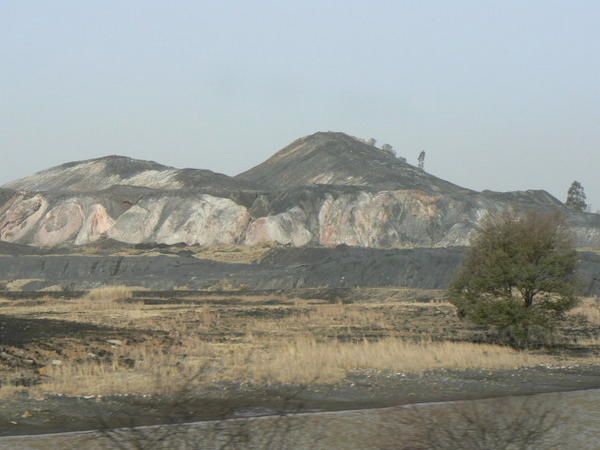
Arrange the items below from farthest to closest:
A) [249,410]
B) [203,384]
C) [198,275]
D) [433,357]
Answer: [198,275] < [433,357] < [203,384] < [249,410]

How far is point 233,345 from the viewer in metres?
28.8

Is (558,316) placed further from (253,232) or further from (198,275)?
(253,232)

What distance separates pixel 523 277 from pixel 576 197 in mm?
127784

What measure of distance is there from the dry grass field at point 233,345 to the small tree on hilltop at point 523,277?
1204 mm

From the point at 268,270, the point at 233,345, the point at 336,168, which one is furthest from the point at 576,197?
the point at 233,345

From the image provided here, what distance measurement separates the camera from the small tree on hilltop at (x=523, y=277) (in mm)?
29375

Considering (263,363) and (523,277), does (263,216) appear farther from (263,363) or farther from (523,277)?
(263,363)

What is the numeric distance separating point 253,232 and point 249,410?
8766cm

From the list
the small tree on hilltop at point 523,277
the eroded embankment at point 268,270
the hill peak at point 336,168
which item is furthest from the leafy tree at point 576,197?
the small tree on hilltop at point 523,277

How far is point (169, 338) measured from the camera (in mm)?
31094

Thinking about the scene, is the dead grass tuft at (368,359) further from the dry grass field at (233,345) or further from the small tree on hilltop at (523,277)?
the small tree on hilltop at (523,277)

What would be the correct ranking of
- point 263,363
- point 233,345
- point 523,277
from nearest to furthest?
point 263,363, point 233,345, point 523,277

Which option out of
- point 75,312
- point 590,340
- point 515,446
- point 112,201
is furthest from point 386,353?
point 112,201

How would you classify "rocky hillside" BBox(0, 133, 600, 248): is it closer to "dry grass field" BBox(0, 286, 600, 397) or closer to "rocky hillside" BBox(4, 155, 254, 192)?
"rocky hillside" BBox(4, 155, 254, 192)
